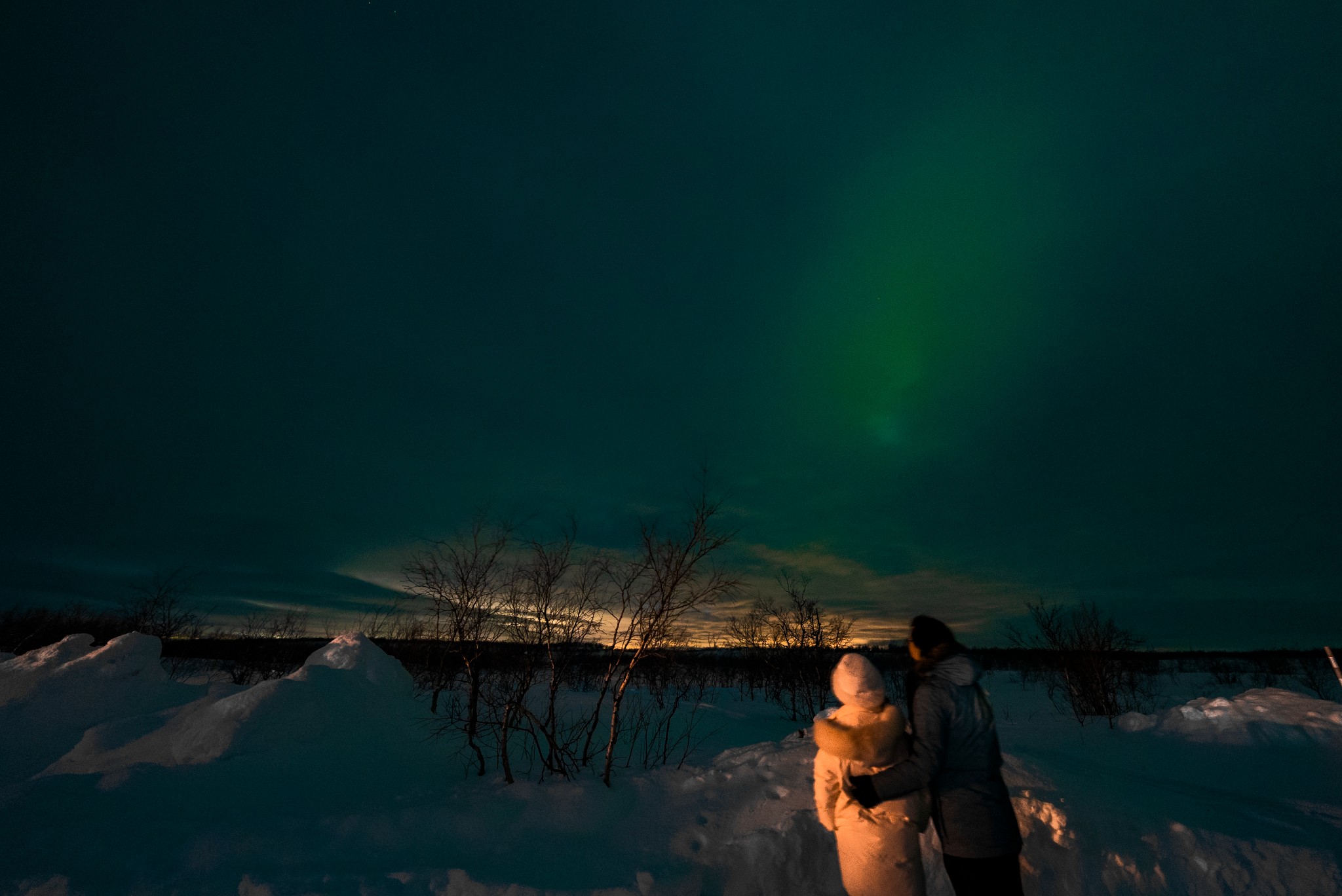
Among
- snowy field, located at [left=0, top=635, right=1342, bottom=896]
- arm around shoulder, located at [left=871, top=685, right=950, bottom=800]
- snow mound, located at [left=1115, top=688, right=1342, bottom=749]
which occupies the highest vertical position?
arm around shoulder, located at [left=871, top=685, right=950, bottom=800]

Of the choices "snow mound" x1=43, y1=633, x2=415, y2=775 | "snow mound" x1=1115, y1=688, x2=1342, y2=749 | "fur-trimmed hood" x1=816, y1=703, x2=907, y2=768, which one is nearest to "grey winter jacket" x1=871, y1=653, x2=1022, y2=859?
"fur-trimmed hood" x1=816, y1=703, x2=907, y2=768

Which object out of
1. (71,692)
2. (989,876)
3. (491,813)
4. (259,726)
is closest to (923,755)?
(989,876)

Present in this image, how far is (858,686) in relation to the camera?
2900 millimetres

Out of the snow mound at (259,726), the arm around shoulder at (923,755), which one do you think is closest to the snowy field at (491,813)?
the snow mound at (259,726)

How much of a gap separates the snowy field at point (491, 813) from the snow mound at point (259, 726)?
0.03 meters

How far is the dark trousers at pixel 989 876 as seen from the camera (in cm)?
261

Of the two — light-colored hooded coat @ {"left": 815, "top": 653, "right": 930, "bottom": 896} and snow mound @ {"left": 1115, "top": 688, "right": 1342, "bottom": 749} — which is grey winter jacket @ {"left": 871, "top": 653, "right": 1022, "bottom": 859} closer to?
light-colored hooded coat @ {"left": 815, "top": 653, "right": 930, "bottom": 896}

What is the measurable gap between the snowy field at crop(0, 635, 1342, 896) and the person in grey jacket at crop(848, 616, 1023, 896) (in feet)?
7.59

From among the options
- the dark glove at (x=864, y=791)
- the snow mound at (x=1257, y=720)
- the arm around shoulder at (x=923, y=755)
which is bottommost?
the snow mound at (x=1257, y=720)

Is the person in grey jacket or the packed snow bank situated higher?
the person in grey jacket

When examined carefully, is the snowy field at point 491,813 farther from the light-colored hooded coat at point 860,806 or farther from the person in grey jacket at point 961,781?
the person in grey jacket at point 961,781

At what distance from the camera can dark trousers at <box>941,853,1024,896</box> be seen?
2607 mm

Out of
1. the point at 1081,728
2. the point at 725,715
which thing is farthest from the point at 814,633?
the point at 1081,728

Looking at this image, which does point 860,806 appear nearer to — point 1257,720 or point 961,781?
point 961,781
